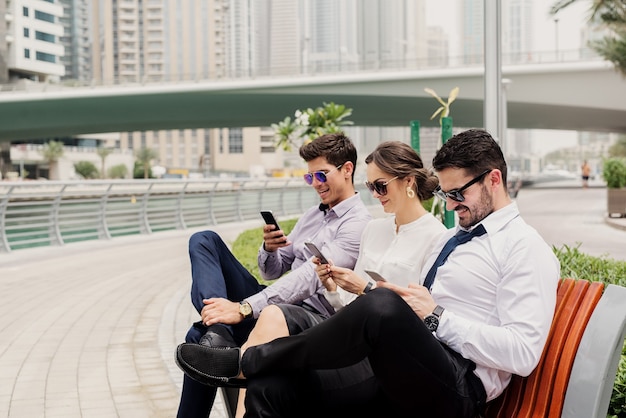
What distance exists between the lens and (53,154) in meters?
98.2

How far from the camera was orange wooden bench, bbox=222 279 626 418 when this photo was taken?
252 centimetres

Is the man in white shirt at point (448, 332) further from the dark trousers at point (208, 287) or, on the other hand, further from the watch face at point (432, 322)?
the dark trousers at point (208, 287)

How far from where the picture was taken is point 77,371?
5703mm

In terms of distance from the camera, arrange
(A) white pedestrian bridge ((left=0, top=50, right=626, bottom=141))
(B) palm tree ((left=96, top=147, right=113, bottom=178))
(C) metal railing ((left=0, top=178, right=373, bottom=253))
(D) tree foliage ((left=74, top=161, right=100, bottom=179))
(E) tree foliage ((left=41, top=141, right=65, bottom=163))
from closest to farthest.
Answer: (C) metal railing ((left=0, top=178, right=373, bottom=253)) < (A) white pedestrian bridge ((left=0, top=50, right=626, bottom=141)) < (E) tree foliage ((left=41, top=141, right=65, bottom=163)) < (D) tree foliage ((left=74, top=161, right=100, bottom=179)) < (B) palm tree ((left=96, top=147, right=113, bottom=178))

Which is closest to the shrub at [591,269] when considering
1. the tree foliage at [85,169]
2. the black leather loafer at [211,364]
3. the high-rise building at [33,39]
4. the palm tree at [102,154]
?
the black leather loafer at [211,364]

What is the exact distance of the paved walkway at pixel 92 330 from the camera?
195 inches

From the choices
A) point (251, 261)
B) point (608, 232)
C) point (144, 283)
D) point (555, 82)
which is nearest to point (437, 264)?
point (251, 261)

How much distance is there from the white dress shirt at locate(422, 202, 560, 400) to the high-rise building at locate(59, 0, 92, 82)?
164111mm

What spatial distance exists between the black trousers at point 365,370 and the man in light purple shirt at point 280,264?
443mm

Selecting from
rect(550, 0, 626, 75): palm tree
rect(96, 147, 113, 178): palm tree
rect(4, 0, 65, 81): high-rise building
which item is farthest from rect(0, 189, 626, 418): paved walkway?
rect(96, 147, 113, 178): palm tree

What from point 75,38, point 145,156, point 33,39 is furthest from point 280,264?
point 75,38

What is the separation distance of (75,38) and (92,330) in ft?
531

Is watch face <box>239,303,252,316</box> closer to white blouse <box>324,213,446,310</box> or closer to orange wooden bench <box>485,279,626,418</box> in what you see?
white blouse <box>324,213,446,310</box>

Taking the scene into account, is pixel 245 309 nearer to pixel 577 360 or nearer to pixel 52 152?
pixel 577 360
